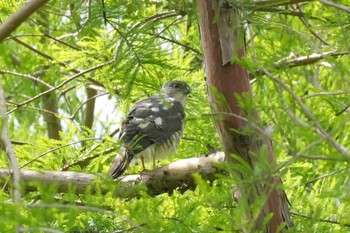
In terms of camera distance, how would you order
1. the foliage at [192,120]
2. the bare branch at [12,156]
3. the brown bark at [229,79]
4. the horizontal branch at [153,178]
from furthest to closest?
the horizontal branch at [153,178] < the brown bark at [229,79] < the foliage at [192,120] < the bare branch at [12,156]

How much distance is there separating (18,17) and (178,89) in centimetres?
291

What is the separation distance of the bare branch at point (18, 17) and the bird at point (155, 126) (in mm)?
2180

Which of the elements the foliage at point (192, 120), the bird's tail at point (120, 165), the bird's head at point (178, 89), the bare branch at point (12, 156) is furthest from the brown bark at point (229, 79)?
the bird's head at point (178, 89)

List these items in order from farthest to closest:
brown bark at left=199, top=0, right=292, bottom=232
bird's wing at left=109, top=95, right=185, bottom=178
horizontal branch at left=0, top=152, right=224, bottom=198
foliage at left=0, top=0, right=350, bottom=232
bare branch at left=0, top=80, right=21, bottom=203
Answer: bird's wing at left=109, top=95, right=185, bottom=178, horizontal branch at left=0, top=152, right=224, bottom=198, brown bark at left=199, top=0, right=292, bottom=232, foliage at left=0, top=0, right=350, bottom=232, bare branch at left=0, top=80, right=21, bottom=203

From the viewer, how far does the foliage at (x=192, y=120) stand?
10.4ft

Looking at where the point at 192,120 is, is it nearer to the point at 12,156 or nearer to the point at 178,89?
the point at 178,89

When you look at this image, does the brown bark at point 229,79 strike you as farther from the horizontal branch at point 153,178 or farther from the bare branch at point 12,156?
the bare branch at point 12,156

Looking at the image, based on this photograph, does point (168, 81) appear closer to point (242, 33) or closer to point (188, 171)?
point (188, 171)

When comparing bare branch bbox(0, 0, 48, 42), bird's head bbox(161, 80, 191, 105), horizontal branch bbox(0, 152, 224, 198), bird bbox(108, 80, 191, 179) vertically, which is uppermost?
bare branch bbox(0, 0, 48, 42)

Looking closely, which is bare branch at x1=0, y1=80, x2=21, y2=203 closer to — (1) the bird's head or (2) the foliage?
(2) the foliage

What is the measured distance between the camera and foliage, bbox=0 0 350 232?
10.4ft

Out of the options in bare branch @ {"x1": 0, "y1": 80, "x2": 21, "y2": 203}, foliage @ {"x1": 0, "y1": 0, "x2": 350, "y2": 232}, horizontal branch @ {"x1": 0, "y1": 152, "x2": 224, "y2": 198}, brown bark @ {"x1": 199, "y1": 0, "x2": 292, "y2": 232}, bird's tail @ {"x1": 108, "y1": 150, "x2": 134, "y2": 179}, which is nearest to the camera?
bare branch @ {"x1": 0, "y1": 80, "x2": 21, "y2": 203}

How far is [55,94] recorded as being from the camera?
8.01 metres

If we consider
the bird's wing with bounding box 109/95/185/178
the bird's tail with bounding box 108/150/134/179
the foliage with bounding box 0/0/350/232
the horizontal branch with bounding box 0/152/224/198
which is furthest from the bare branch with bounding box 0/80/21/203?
the bird's wing with bounding box 109/95/185/178
